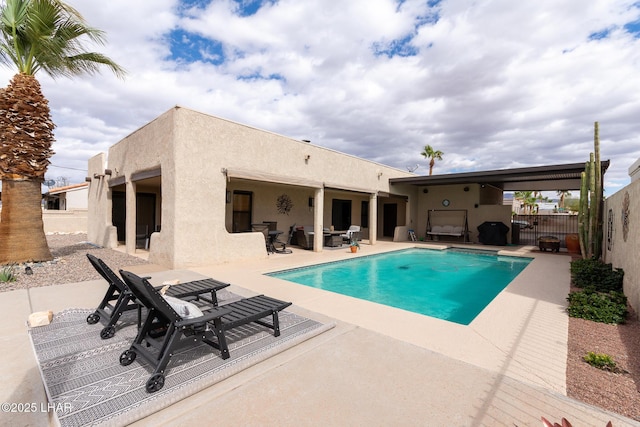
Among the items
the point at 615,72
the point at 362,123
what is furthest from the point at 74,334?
the point at 362,123

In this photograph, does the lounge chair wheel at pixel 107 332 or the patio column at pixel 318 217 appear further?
the patio column at pixel 318 217

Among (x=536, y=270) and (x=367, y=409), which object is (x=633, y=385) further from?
(x=536, y=270)

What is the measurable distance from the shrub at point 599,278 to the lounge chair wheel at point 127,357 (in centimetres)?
773

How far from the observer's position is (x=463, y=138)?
42219 millimetres

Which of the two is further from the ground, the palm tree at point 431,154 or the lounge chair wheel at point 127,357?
the palm tree at point 431,154

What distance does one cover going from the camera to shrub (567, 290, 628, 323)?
4.44 metres

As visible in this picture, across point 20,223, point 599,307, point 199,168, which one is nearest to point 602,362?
point 599,307

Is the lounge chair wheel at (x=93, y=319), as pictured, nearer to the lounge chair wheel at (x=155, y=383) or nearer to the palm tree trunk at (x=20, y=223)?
the lounge chair wheel at (x=155, y=383)

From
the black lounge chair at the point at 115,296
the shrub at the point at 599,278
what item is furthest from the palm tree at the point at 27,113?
the shrub at the point at 599,278

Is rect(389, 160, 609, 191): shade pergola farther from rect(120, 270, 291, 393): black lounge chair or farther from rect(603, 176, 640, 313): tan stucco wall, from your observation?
rect(120, 270, 291, 393): black lounge chair

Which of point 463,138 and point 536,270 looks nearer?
point 536,270

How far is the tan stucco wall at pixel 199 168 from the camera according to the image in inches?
322

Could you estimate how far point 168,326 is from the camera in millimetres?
3082

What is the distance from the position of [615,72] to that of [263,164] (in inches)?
452
